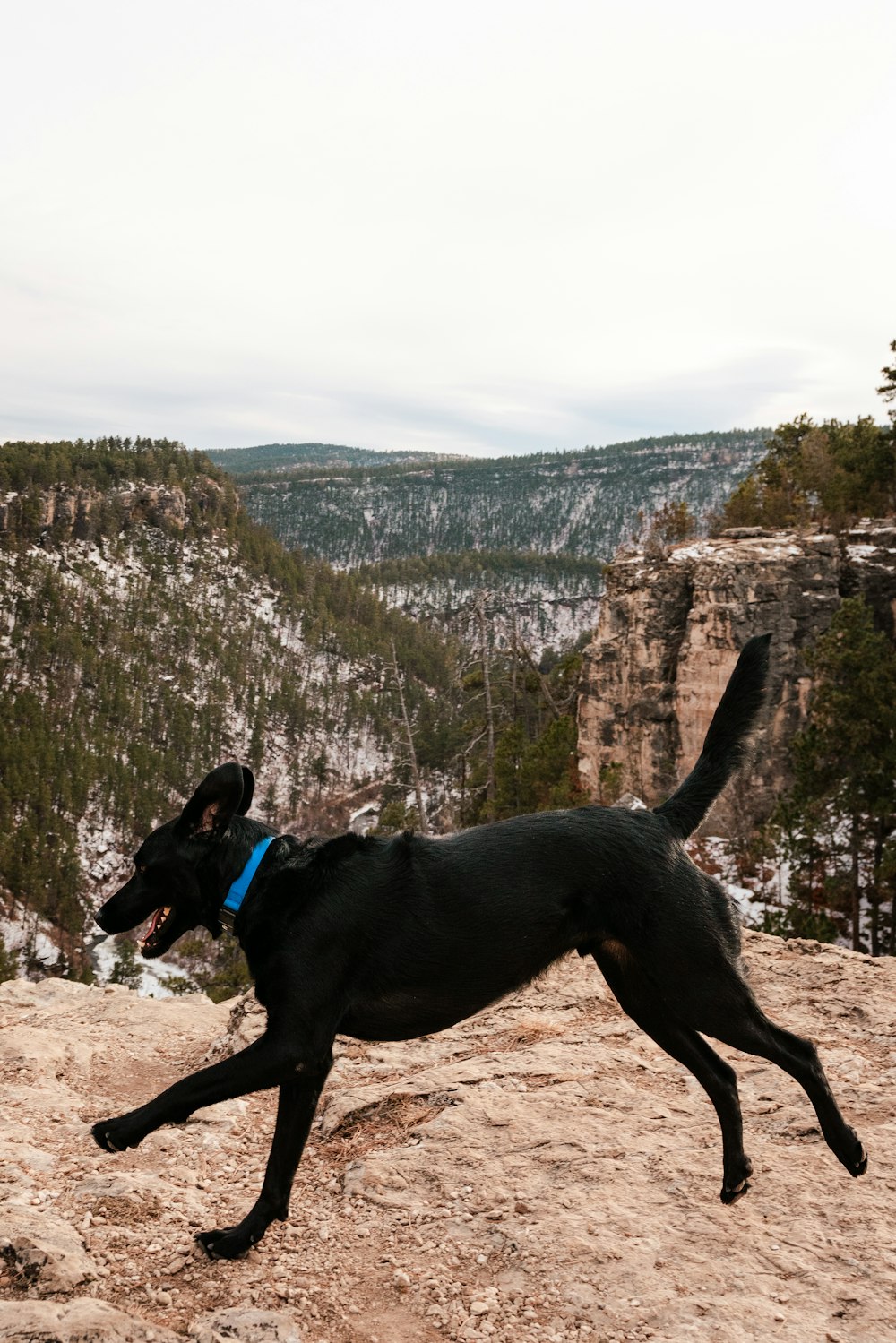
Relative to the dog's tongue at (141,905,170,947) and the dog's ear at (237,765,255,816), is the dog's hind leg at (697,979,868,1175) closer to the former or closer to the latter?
the dog's ear at (237,765,255,816)

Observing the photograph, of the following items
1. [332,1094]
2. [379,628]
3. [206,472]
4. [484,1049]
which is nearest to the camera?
[332,1094]

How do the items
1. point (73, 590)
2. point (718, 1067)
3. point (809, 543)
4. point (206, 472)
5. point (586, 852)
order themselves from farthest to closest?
point (206, 472), point (73, 590), point (809, 543), point (718, 1067), point (586, 852)

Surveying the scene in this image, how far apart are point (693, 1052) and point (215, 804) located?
223 centimetres

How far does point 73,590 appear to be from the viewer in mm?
135000

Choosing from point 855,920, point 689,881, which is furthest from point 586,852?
point 855,920

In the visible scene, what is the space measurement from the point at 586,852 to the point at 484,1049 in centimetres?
288

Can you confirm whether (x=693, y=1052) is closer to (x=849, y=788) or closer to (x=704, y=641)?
(x=849, y=788)

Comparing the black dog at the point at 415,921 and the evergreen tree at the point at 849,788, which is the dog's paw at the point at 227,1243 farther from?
the evergreen tree at the point at 849,788

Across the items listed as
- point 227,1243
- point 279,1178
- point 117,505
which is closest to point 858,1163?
point 279,1178

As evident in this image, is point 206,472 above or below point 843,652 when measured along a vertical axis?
above

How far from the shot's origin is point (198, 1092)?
10.2 ft

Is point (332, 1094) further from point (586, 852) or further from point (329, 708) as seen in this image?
point (329, 708)

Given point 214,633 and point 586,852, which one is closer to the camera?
point 586,852

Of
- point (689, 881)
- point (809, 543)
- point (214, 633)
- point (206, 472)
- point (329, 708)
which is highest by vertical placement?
point (206, 472)
